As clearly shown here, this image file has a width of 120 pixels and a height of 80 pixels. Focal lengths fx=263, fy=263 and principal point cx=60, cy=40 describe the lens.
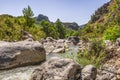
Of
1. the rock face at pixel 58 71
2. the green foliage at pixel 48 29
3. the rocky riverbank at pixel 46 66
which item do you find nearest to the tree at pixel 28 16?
the green foliage at pixel 48 29

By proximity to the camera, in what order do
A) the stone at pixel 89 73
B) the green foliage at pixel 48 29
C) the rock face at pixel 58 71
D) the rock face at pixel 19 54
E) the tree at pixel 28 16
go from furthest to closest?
the green foliage at pixel 48 29
the tree at pixel 28 16
the rock face at pixel 19 54
the stone at pixel 89 73
the rock face at pixel 58 71

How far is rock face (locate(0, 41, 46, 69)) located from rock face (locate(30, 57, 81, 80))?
9.47 m

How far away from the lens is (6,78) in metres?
21.3

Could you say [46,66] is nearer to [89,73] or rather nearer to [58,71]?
[58,71]

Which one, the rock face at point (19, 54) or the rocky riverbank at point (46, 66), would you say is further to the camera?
the rock face at point (19, 54)

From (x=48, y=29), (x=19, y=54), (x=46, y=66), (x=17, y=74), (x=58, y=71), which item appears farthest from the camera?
(x=48, y=29)

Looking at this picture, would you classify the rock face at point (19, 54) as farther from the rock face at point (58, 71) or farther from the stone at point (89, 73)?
the stone at point (89, 73)

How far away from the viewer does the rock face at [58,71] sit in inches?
642

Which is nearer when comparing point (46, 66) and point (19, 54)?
point (46, 66)

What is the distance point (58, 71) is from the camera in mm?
16703

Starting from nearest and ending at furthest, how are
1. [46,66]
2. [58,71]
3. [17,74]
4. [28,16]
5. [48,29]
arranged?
[58,71], [46,66], [17,74], [28,16], [48,29]

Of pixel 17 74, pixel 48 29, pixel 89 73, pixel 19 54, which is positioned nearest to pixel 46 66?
pixel 89 73

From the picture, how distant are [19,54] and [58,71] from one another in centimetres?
1150

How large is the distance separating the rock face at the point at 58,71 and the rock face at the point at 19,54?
947cm
